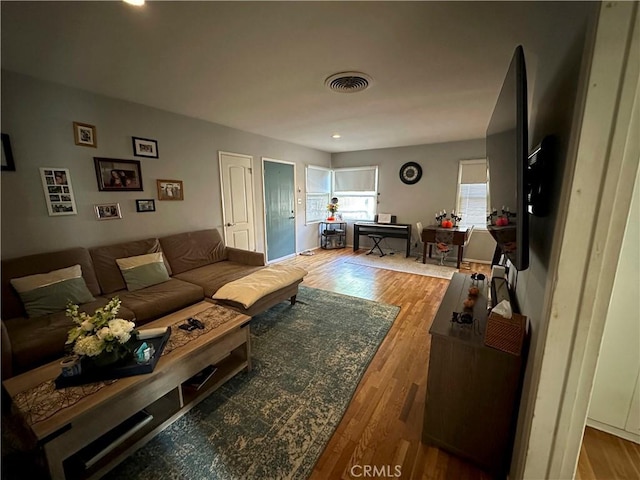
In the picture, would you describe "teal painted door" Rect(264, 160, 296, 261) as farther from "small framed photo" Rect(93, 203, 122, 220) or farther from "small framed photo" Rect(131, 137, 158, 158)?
"small framed photo" Rect(93, 203, 122, 220)

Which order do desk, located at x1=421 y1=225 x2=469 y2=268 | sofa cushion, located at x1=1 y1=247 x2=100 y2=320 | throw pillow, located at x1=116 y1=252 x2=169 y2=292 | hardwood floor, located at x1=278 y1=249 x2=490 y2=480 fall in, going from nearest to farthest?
hardwood floor, located at x1=278 y1=249 x2=490 y2=480
sofa cushion, located at x1=1 y1=247 x2=100 y2=320
throw pillow, located at x1=116 y1=252 x2=169 y2=292
desk, located at x1=421 y1=225 x2=469 y2=268

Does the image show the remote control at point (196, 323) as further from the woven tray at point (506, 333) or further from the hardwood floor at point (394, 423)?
the woven tray at point (506, 333)

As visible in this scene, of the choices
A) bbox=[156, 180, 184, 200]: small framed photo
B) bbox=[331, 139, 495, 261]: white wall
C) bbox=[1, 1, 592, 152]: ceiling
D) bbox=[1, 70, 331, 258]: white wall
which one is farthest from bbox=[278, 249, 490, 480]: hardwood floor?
bbox=[156, 180, 184, 200]: small framed photo

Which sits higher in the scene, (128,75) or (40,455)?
(128,75)

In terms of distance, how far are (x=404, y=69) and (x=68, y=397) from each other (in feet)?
9.77

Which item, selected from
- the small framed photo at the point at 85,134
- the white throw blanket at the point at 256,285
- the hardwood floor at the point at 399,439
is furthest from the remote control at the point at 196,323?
the small framed photo at the point at 85,134

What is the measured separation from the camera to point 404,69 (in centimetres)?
209

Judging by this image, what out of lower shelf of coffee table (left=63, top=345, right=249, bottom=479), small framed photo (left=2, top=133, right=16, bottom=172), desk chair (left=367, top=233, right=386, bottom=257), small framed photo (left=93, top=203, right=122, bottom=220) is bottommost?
lower shelf of coffee table (left=63, top=345, right=249, bottom=479)

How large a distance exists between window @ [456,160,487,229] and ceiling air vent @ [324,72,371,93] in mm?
3605

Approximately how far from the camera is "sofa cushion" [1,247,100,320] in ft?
6.64

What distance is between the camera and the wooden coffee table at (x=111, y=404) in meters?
1.14

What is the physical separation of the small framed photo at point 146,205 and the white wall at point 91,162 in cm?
5

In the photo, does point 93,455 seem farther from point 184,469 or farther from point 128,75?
point 128,75

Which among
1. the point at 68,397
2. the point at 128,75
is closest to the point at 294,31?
the point at 128,75
